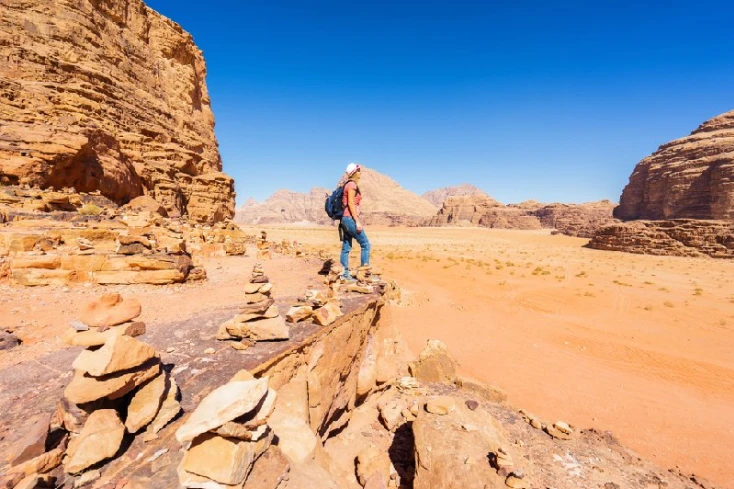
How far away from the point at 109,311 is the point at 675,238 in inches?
1864

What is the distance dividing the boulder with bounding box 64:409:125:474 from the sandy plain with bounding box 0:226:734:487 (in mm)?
2380

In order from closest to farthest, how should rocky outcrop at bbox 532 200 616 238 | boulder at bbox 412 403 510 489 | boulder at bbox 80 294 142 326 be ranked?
boulder at bbox 80 294 142 326, boulder at bbox 412 403 510 489, rocky outcrop at bbox 532 200 616 238

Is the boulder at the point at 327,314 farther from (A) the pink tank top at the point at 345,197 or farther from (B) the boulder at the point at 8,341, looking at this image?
(B) the boulder at the point at 8,341

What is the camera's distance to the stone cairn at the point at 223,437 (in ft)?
5.96

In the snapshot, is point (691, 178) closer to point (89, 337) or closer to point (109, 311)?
point (109, 311)

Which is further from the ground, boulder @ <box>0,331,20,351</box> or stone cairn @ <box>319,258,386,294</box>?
stone cairn @ <box>319,258,386,294</box>

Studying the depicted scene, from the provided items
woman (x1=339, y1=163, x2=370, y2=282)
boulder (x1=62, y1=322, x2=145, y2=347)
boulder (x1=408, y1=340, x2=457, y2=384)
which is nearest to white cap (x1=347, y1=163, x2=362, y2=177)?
woman (x1=339, y1=163, x2=370, y2=282)

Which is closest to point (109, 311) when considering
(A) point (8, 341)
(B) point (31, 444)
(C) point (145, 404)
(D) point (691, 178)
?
(C) point (145, 404)

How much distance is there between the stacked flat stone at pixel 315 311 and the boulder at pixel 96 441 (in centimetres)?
250

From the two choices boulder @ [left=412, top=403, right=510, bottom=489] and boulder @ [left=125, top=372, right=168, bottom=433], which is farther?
boulder @ [left=412, top=403, right=510, bottom=489]

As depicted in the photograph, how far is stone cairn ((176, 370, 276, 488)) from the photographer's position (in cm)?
182

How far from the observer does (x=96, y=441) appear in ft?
6.51

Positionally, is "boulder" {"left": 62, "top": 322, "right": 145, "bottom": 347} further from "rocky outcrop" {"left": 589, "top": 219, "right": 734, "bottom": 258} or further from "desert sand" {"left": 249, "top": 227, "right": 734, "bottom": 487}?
"rocky outcrop" {"left": 589, "top": 219, "right": 734, "bottom": 258}

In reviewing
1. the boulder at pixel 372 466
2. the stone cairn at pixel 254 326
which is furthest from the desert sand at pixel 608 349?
the stone cairn at pixel 254 326
